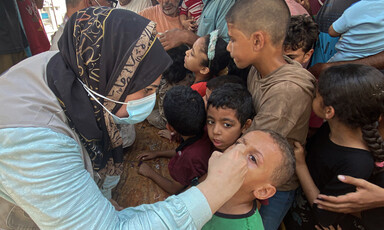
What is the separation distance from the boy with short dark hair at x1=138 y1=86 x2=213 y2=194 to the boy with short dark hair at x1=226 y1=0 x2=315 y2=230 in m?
0.50

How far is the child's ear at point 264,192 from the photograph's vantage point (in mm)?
1261

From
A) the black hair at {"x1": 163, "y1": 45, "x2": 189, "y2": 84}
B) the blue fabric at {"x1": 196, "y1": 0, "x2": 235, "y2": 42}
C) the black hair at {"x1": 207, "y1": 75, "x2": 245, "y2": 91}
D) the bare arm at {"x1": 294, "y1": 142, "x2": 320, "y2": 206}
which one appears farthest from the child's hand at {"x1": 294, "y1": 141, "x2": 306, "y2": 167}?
the black hair at {"x1": 163, "y1": 45, "x2": 189, "y2": 84}

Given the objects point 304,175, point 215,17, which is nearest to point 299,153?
point 304,175

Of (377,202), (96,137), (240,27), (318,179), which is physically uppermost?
(240,27)

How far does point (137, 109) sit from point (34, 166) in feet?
1.95

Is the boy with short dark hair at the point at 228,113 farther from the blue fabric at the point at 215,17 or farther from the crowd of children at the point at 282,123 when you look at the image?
A: the blue fabric at the point at 215,17

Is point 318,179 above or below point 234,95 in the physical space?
below

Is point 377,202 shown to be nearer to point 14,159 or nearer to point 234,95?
point 234,95

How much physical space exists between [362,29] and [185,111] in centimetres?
185

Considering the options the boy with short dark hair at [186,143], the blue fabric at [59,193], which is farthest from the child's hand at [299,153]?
the blue fabric at [59,193]

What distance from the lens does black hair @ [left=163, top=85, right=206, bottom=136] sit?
5.97 ft

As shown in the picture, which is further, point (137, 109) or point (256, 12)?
point (256, 12)

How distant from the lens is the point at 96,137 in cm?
123

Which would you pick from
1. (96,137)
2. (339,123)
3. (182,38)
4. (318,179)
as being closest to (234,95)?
(339,123)
